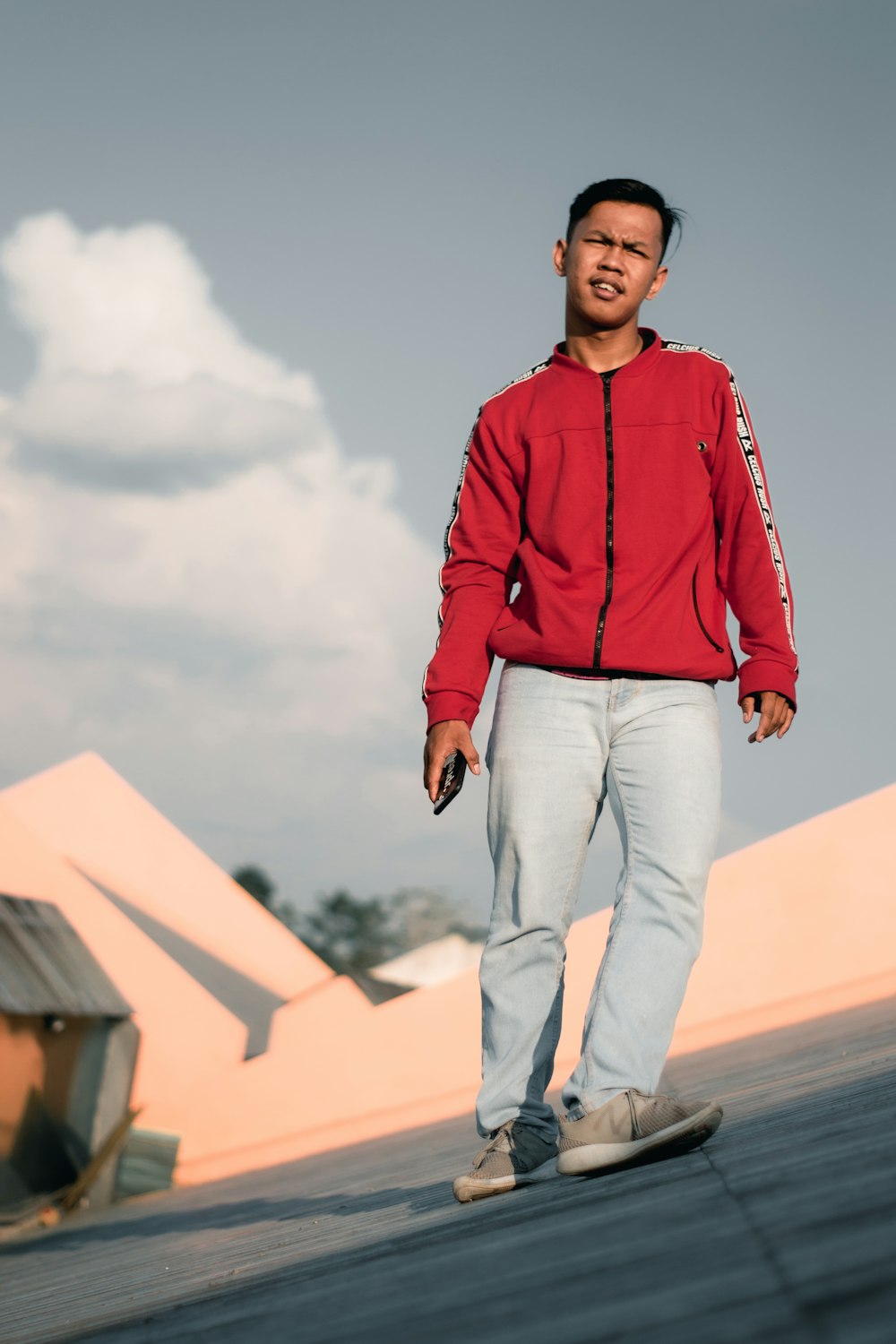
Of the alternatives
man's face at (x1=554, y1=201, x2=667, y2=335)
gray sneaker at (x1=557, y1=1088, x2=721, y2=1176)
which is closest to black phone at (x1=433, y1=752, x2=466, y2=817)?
gray sneaker at (x1=557, y1=1088, x2=721, y2=1176)

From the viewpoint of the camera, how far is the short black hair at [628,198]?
2826 mm

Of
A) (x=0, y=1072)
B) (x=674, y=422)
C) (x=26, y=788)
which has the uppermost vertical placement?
(x=26, y=788)

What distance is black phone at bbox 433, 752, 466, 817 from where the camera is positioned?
2.70 meters

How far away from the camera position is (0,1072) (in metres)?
9.88

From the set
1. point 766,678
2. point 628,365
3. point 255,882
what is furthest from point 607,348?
point 255,882

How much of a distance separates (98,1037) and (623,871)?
955cm

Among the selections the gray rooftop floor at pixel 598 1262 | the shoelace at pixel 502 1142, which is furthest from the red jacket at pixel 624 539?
the gray rooftop floor at pixel 598 1262

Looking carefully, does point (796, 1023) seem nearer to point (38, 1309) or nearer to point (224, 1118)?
point (224, 1118)

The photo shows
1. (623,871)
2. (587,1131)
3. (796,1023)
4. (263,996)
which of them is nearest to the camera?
(587,1131)

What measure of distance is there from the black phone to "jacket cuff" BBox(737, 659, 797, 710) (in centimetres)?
58

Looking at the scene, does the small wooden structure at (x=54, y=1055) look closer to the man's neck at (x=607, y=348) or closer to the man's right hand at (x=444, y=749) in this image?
the man's right hand at (x=444, y=749)

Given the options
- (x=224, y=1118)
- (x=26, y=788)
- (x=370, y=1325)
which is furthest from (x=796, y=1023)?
(x=26, y=788)

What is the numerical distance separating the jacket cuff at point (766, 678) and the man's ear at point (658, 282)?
81 centimetres

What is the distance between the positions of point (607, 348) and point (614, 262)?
17 centimetres
